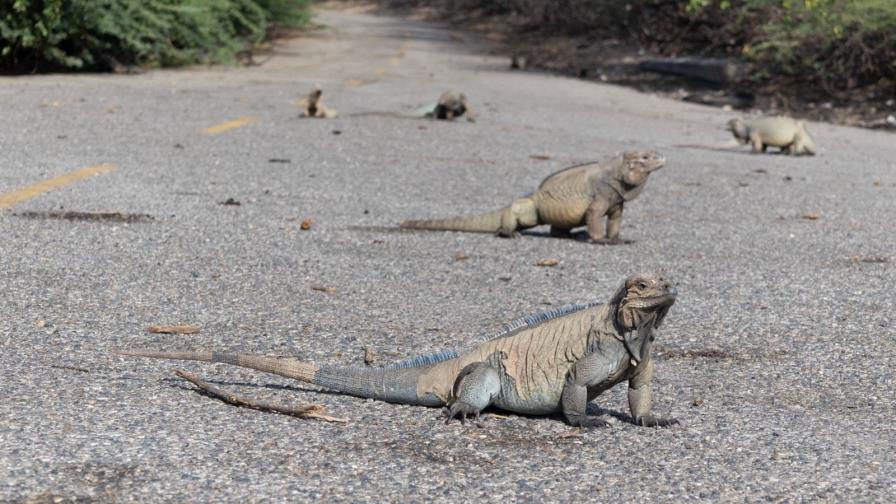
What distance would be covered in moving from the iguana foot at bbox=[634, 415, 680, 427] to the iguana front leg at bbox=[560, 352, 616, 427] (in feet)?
0.38

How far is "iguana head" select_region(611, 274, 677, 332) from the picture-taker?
4414 millimetres

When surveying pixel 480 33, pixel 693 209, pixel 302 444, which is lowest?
pixel 480 33

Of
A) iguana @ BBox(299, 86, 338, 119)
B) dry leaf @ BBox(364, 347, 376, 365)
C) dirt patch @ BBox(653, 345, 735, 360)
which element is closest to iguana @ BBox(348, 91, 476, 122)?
iguana @ BBox(299, 86, 338, 119)

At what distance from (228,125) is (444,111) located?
3.11 meters

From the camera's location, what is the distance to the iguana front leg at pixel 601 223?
8.62 m

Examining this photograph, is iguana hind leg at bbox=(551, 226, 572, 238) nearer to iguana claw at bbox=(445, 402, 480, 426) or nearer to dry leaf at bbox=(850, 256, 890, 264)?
dry leaf at bbox=(850, 256, 890, 264)

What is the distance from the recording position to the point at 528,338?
183 inches

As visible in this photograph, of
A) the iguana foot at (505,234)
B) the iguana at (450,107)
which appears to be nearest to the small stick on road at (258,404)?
the iguana foot at (505,234)

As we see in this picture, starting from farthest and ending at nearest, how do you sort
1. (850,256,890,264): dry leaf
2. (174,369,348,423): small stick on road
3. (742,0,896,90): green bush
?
(742,0,896,90): green bush → (850,256,890,264): dry leaf → (174,369,348,423): small stick on road

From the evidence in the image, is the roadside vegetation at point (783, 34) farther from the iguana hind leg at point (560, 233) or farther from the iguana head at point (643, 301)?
the iguana head at point (643, 301)

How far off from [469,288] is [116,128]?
735 cm

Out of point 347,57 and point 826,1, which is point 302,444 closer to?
point 826,1

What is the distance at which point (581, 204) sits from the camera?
8.70m

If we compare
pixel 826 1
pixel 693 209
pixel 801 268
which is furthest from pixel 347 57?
pixel 801 268
